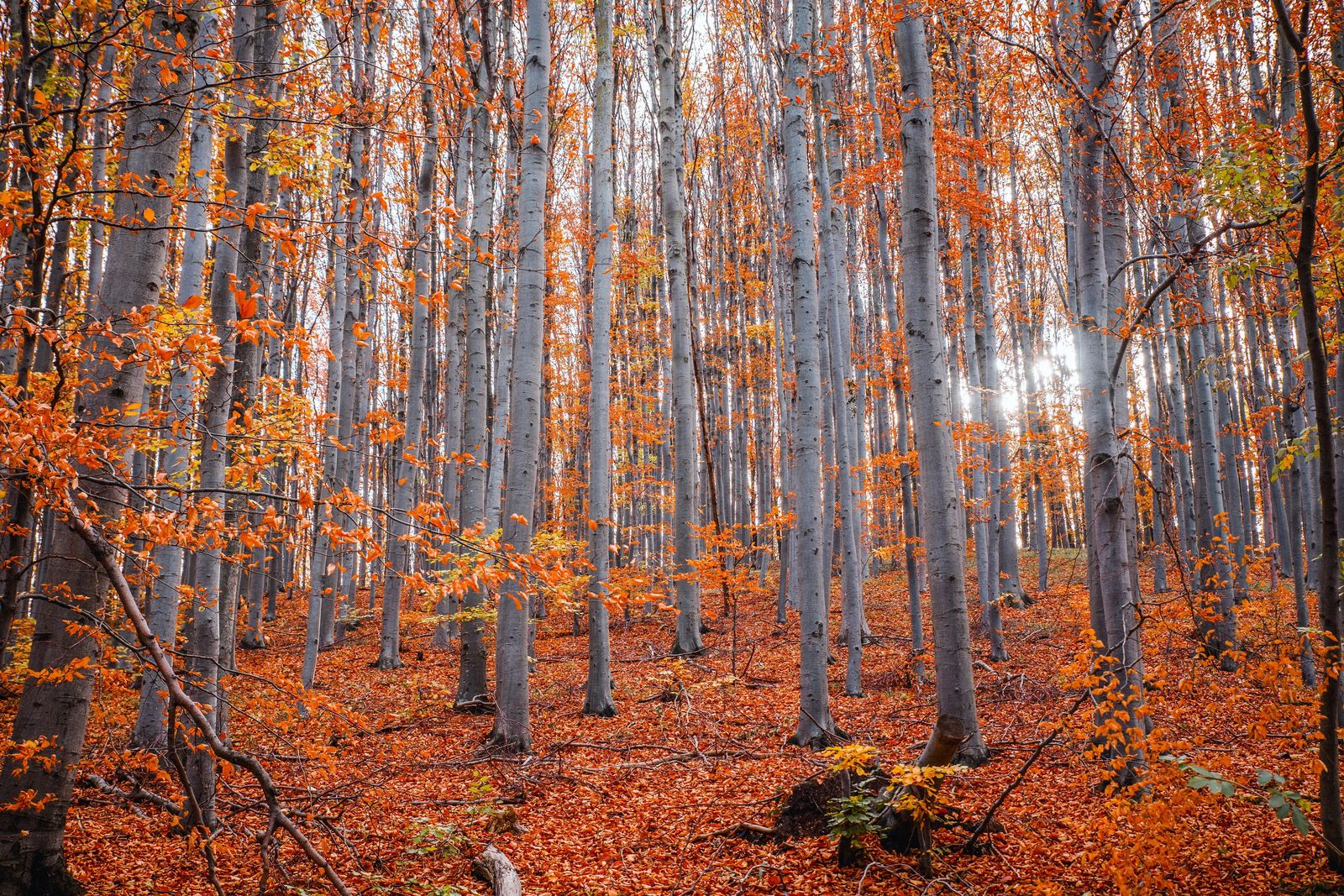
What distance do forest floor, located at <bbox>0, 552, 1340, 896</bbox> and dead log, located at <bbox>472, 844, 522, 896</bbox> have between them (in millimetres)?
86

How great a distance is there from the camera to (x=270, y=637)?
52.0 ft

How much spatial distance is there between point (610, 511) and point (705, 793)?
12.1 ft

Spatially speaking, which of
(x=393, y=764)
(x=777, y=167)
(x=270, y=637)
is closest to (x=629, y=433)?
(x=777, y=167)

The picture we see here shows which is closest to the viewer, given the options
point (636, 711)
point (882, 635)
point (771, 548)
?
point (636, 711)

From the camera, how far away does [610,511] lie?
8.51 metres

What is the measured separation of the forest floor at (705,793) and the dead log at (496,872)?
86mm

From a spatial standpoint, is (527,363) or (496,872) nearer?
(496,872)

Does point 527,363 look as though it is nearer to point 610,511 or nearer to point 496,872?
point 610,511

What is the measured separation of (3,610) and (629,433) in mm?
18381

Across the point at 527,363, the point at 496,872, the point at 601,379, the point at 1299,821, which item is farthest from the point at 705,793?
the point at 601,379

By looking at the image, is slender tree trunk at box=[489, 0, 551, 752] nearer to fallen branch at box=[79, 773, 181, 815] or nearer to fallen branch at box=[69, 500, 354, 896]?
fallen branch at box=[79, 773, 181, 815]

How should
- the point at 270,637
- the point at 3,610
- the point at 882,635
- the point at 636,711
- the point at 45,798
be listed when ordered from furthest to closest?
the point at 270,637, the point at 882,635, the point at 636,711, the point at 45,798, the point at 3,610

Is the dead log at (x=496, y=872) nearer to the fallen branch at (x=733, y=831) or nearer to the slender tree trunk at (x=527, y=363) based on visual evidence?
the fallen branch at (x=733, y=831)

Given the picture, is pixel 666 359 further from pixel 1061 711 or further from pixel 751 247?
pixel 1061 711
